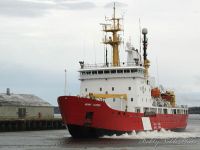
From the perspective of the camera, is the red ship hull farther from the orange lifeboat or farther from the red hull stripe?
the orange lifeboat

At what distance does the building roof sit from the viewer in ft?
230

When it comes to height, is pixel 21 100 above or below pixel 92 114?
above

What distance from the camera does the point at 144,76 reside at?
5097 cm

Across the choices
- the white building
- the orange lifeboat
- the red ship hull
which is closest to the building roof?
the white building

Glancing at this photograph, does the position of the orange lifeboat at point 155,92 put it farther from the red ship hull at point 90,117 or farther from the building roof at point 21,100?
the building roof at point 21,100

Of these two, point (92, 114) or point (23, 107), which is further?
point (23, 107)

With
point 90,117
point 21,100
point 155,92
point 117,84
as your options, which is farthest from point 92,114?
point 21,100

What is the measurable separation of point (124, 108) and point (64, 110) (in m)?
6.21

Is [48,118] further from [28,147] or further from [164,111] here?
[28,147]

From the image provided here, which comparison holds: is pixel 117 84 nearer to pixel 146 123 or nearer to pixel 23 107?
pixel 146 123

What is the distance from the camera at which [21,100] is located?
2896 inches

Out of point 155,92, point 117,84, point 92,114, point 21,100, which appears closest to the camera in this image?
point 92,114

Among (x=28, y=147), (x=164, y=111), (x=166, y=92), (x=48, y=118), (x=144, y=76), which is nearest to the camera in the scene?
(x=28, y=147)

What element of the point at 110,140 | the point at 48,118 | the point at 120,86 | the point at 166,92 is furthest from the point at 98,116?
the point at 48,118
